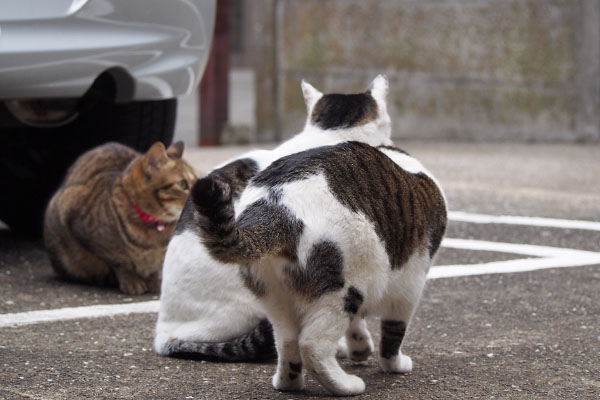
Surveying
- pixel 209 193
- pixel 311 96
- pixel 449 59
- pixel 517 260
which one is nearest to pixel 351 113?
pixel 311 96

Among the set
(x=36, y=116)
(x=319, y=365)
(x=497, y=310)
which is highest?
(x=36, y=116)

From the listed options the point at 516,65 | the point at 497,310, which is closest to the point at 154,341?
the point at 497,310

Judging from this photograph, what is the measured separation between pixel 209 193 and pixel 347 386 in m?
0.83

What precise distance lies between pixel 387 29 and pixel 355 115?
7215 millimetres

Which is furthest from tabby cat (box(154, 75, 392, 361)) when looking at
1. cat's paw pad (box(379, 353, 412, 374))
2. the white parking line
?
the white parking line

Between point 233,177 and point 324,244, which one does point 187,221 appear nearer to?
point 233,177

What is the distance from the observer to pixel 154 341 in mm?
3814

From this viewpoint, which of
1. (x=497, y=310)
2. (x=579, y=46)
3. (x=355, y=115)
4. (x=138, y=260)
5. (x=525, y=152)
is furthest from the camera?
(x=579, y=46)

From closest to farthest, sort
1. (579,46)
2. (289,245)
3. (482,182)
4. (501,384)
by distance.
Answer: (289,245)
(501,384)
(482,182)
(579,46)

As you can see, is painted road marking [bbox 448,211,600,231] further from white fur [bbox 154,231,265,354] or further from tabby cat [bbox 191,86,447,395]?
white fur [bbox 154,231,265,354]

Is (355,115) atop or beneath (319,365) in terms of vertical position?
atop

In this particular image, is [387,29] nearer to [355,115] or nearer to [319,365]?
[355,115]

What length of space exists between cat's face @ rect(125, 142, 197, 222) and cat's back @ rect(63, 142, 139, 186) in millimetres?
304

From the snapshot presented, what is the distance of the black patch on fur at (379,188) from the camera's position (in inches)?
127
